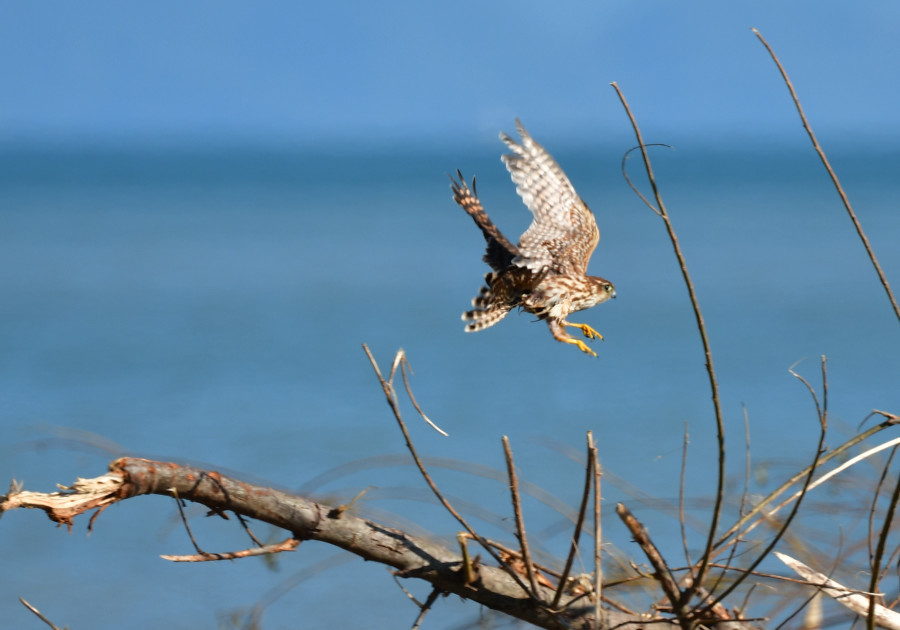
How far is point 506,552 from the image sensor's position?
1604mm

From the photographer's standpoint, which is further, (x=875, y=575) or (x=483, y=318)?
(x=483, y=318)

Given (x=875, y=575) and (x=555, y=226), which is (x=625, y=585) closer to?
(x=875, y=575)

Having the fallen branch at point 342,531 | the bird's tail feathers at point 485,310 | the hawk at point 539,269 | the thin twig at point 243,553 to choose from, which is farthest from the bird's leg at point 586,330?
the thin twig at point 243,553

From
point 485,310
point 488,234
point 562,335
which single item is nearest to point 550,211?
point 488,234

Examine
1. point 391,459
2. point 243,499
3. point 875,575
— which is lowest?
point 875,575

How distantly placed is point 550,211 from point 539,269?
375 millimetres

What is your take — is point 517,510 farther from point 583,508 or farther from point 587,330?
point 587,330

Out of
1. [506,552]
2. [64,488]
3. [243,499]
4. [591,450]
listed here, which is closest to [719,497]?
[591,450]

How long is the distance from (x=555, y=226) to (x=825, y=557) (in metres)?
1.00

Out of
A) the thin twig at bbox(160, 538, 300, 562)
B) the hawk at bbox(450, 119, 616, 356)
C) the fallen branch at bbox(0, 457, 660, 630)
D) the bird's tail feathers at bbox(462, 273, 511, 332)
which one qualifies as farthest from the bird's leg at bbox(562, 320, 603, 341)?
the thin twig at bbox(160, 538, 300, 562)

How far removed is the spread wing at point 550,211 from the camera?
2.14m

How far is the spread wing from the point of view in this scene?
2.14m

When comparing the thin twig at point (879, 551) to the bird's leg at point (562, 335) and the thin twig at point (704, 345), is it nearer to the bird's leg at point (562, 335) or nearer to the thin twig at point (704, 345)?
the thin twig at point (704, 345)

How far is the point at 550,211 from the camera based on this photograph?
2371 millimetres
